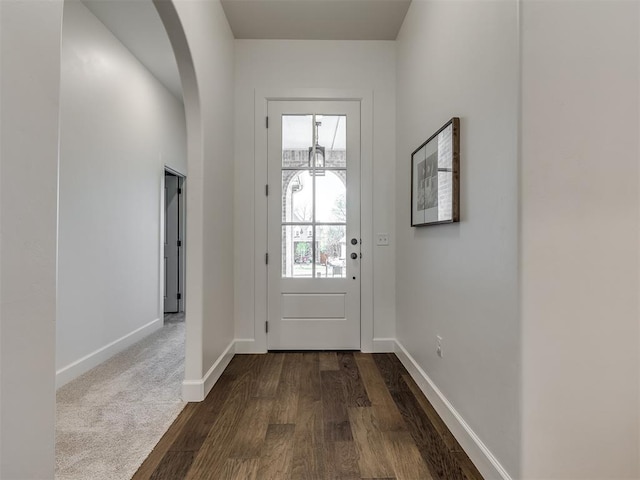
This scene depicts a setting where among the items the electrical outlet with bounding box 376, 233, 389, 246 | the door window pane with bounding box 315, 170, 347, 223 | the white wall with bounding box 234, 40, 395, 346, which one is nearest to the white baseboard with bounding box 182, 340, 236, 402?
the white wall with bounding box 234, 40, 395, 346

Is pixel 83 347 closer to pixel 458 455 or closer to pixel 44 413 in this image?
pixel 44 413

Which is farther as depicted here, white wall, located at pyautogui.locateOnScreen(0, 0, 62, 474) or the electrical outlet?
the electrical outlet

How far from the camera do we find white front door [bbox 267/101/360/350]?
3.12 meters

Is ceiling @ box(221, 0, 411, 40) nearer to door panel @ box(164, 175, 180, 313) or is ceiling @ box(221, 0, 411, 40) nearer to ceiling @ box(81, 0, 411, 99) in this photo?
ceiling @ box(81, 0, 411, 99)

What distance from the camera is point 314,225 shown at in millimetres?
3133

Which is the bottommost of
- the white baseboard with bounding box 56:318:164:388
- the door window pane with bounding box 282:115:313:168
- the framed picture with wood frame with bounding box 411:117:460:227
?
the white baseboard with bounding box 56:318:164:388

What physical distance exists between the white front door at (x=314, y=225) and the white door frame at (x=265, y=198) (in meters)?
0.05

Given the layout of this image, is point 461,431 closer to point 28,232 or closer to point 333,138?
point 28,232

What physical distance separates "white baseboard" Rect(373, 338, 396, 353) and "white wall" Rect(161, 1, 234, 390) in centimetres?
127


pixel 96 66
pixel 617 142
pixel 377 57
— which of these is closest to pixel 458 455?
pixel 617 142

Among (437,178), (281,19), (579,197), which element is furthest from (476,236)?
(281,19)

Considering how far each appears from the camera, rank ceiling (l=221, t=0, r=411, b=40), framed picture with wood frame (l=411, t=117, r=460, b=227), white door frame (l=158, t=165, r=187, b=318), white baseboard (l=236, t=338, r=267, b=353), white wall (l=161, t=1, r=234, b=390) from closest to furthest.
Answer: framed picture with wood frame (l=411, t=117, r=460, b=227) < white wall (l=161, t=1, r=234, b=390) < ceiling (l=221, t=0, r=411, b=40) < white baseboard (l=236, t=338, r=267, b=353) < white door frame (l=158, t=165, r=187, b=318)

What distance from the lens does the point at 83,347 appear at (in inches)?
105

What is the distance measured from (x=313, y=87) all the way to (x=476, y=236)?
2.14 metres
